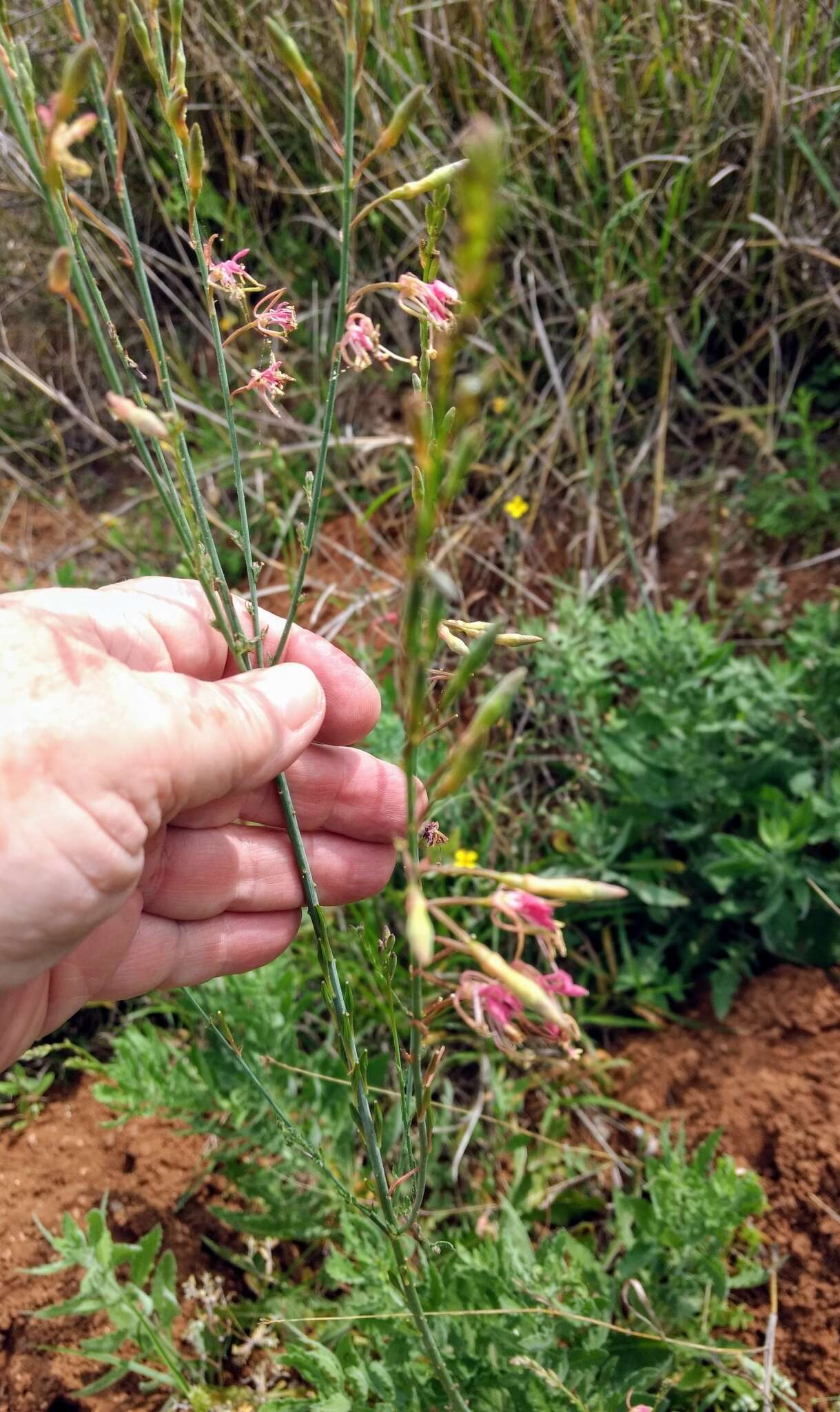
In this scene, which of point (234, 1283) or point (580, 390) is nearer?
point (234, 1283)

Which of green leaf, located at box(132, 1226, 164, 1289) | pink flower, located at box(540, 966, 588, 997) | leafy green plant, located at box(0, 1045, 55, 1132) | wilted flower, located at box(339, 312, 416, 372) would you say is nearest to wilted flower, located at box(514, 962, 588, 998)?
pink flower, located at box(540, 966, 588, 997)

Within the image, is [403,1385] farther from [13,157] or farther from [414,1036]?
[13,157]

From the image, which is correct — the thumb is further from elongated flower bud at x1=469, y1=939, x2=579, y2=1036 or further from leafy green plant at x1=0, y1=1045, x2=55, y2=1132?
leafy green plant at x1=0, y1=1045, x2=55, y2=1132

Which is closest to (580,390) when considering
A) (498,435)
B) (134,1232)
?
(498,435)

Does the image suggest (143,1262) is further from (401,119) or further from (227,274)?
(401,119)

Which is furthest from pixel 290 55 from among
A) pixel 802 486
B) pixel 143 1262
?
pixel 802 486
